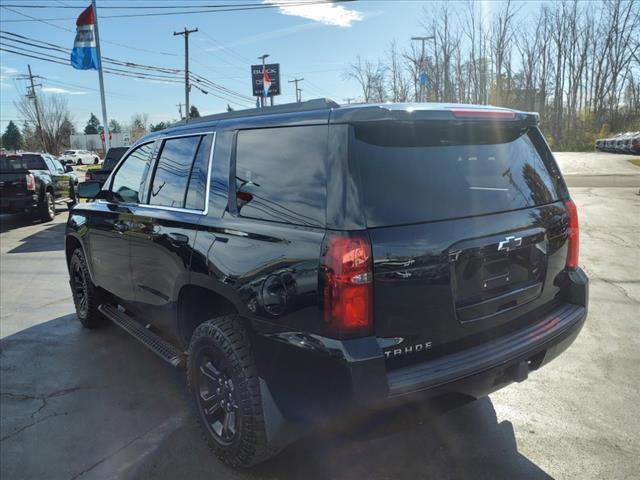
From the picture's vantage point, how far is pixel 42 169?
13.7 m

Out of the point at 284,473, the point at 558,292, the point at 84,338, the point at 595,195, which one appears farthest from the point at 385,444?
the point at 595,195

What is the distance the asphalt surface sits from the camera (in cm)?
264

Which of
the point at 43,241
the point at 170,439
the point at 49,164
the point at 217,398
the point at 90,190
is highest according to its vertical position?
the point at 49,164

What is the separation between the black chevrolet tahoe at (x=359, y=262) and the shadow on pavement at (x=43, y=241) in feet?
25.5

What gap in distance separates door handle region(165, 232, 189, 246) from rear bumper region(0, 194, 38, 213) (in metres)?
11.0

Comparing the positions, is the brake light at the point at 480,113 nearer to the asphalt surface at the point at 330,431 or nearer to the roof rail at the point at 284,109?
the roof rail at the point at 284,109

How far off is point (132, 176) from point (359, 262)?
8.80 feet

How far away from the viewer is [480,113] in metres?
2.48

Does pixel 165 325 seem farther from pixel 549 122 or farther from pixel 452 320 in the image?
pixel 549 122

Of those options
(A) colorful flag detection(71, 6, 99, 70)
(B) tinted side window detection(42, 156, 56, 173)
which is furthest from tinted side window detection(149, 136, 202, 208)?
(A) colorful flag detection(71, 6, 99, 70)

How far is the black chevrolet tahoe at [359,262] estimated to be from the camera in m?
2.04

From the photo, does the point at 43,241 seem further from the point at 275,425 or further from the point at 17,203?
the point at 275,425

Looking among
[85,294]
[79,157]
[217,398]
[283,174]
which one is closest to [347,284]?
[283,174]

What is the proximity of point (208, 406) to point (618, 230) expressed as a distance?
8.67 metres
